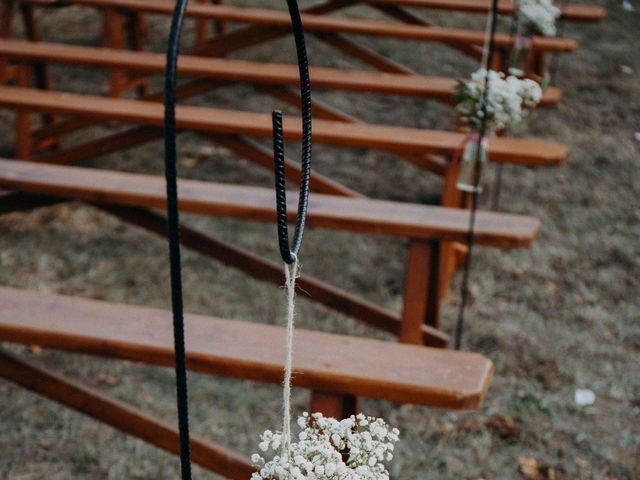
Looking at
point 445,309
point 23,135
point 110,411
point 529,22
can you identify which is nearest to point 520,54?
point 529,22

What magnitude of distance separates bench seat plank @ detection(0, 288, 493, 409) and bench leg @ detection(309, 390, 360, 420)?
3 centimetres

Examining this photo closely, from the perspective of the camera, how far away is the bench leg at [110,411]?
1.94 meters

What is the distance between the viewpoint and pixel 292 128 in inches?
125

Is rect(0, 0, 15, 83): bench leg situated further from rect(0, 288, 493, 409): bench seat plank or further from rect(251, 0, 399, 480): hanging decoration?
rect(251, 0, 399, 480): hanging decoration

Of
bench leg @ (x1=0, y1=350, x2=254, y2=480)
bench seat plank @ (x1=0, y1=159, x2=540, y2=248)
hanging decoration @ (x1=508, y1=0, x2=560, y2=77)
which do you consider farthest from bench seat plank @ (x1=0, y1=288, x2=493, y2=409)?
hanging decoration @ (x1=508, y1=0, x2=560, y2=77)

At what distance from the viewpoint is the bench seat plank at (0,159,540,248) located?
7.61ft

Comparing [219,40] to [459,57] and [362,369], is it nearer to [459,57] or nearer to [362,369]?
[459,57]

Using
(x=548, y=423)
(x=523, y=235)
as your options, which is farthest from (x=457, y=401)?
(x=548, y=423)

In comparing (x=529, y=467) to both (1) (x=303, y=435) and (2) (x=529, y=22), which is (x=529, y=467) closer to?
(1) (x=303, y=435)

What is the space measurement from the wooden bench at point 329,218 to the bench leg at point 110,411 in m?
0.75

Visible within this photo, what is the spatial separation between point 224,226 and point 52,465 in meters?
1.76

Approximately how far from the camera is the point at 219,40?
15.0ft

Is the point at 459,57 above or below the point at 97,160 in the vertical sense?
above

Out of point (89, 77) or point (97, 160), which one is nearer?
point (97, 160)
